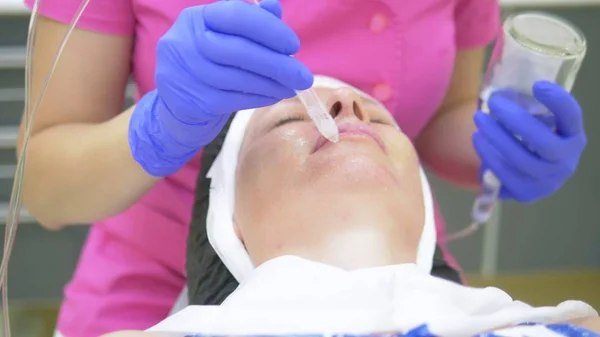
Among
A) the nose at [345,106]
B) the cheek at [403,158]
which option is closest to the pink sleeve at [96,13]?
the nose at [345,106]

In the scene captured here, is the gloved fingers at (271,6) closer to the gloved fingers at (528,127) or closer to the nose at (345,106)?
the nose at (345,106)

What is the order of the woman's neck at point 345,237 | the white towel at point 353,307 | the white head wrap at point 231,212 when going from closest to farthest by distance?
the white towel at point 353,307 < the woman's neck at point 345,237 < the white head wrap at point 231,212

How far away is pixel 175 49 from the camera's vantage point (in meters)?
0.82

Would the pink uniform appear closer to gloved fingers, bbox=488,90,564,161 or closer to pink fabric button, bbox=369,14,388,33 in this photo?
pink fabric button, bbox=369,14,388,33

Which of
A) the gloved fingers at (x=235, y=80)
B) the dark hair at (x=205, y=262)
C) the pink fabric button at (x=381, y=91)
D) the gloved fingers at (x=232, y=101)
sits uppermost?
the gloved fingers at (x=235, y=80)

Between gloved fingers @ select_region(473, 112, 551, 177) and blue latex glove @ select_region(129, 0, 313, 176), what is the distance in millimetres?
423

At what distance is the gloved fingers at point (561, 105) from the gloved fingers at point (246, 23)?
1.49 feet

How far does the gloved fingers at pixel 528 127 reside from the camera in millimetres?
1112

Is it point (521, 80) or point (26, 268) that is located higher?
point (521, 80)

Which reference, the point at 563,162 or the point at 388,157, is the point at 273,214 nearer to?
the point at 388,157

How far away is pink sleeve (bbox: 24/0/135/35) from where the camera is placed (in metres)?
1.01

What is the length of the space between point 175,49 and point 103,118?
36 cm

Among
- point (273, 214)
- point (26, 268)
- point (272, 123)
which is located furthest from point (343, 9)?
point (26, 268)

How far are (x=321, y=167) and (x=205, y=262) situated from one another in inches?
9.3
